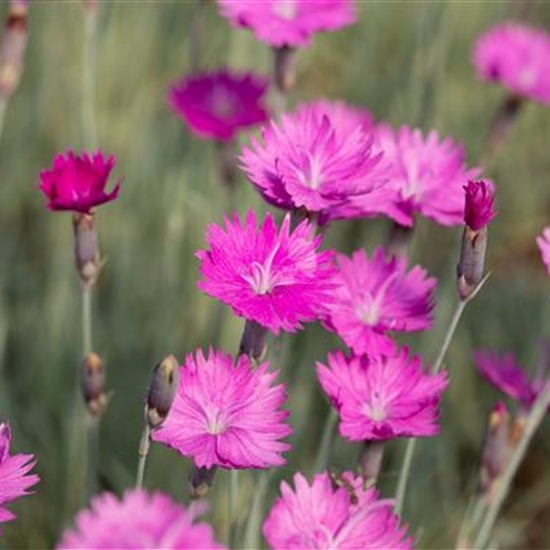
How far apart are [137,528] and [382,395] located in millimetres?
413

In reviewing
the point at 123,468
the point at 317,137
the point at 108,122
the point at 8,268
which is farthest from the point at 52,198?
the point at 108,122

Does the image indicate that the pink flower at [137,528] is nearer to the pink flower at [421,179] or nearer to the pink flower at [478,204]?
the pink flower at [478,204]

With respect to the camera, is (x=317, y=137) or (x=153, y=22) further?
(x=153, y=22)

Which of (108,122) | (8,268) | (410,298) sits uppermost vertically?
(410,298)

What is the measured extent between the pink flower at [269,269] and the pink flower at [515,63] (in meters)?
1.07

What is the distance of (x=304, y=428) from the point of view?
5.80ft

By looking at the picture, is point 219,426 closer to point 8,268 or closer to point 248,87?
point 248,87

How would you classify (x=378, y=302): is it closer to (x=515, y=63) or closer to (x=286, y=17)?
(x=286, y=17)

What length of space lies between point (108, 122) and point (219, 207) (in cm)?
70

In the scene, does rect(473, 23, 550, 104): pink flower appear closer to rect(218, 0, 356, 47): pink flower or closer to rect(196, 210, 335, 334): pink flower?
rect(218, 0, 356, 47): pink flower

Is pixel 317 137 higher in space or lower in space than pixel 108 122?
higher

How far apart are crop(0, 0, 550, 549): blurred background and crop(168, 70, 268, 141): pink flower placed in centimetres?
10

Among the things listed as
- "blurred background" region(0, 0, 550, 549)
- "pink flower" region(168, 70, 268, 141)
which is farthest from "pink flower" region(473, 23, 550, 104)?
"pink flower" region(168, 70, 268, 141)

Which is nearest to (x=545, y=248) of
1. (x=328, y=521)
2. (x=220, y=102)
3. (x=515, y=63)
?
(x=328, y=521)
